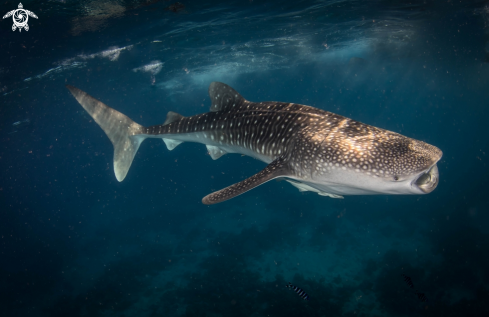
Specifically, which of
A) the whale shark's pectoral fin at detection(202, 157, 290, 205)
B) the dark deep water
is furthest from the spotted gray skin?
the dark deep water

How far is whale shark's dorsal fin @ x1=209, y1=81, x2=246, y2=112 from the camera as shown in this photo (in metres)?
6.08

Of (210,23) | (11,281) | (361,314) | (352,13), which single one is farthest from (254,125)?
(11,281)

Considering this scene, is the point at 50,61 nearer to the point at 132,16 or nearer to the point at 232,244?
the point at 132,16

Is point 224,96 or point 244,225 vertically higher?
point 224,96

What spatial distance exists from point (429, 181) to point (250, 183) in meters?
2.43

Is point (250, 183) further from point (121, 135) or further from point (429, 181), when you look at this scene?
point (121, 135)

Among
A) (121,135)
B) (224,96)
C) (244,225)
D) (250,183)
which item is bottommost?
(244,225)

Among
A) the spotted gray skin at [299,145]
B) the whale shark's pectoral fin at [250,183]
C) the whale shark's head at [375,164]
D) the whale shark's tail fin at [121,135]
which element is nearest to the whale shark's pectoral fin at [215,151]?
the spotted gray skin at [299,145]

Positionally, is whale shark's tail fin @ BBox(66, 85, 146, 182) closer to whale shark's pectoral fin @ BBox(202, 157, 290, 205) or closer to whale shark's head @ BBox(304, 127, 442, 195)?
whale shark's pectoral fin @ BBox(202, 157, 290, 205)

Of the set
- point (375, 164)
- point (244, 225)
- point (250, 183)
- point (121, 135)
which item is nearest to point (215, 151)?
point (121, 135)

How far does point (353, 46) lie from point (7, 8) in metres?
30.0

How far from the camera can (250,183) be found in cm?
412

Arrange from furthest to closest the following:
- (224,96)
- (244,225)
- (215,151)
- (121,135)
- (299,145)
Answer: (244,225) → (121,135) → (215,151) → (224,96) → (299,145)

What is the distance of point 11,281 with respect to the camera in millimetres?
20391
